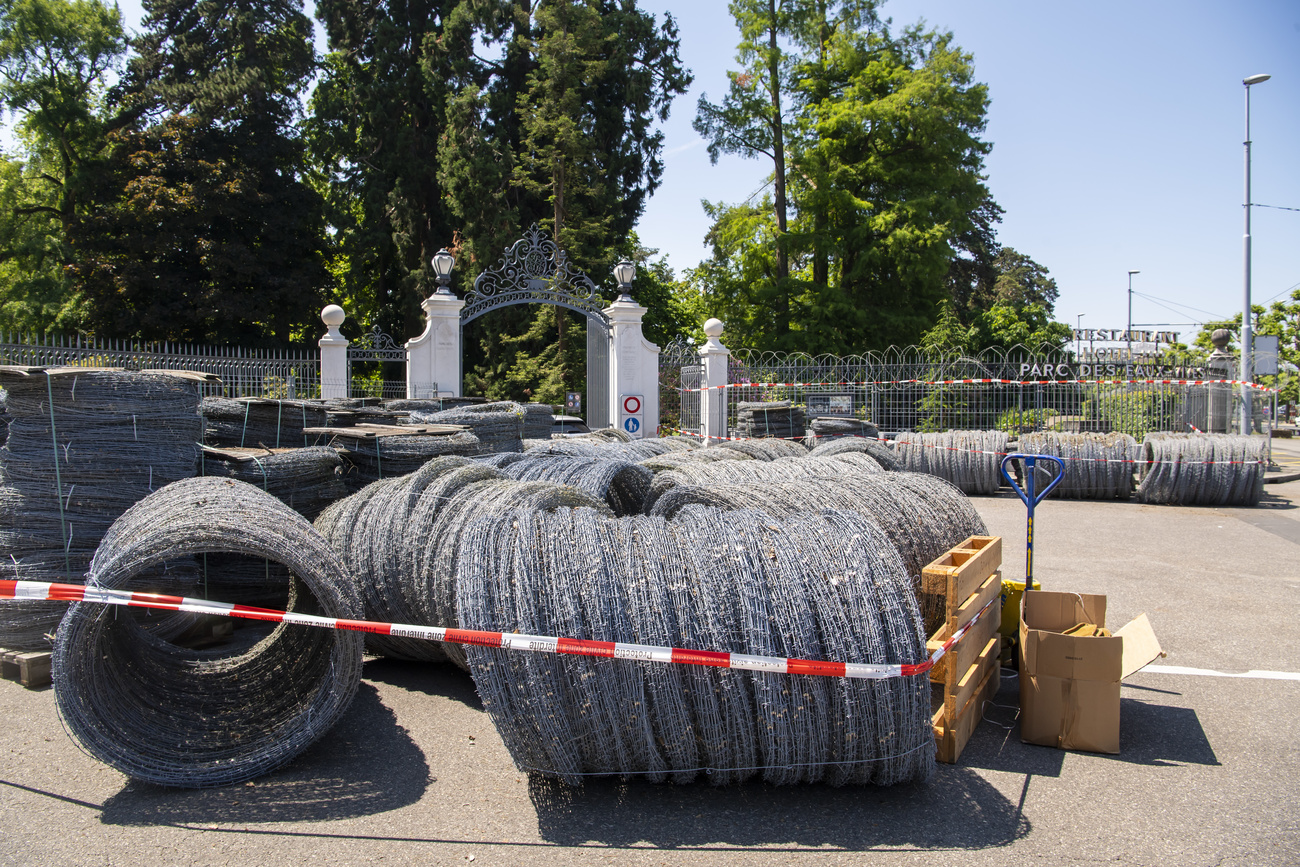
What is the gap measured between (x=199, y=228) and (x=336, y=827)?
27.6m

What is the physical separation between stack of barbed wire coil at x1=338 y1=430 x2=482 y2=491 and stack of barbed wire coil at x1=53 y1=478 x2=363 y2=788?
218 centimetres

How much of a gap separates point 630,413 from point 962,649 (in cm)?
1387

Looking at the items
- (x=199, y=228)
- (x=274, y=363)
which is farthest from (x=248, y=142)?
(x=274, y=363)

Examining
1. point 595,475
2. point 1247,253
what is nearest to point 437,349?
point 595,475

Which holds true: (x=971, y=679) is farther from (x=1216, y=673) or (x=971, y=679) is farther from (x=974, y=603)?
(x=1216, y=673)

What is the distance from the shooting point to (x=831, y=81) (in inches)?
1221

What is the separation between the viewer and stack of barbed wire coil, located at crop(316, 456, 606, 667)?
5027 millimetres

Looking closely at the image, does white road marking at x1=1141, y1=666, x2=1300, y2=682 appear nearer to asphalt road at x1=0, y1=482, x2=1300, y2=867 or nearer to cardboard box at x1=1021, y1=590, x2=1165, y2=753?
asphalt road at x1=0, y1=482, x2=1300, y2=867

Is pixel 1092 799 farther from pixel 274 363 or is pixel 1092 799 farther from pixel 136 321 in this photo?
pixel 136 321

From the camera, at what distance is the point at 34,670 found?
543 centimetres

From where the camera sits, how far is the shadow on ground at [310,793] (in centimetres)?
380

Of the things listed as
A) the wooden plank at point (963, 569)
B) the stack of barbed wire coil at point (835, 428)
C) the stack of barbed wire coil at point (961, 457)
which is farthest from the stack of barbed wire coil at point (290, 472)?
the stack of barbed wire coil at point (961, 457)

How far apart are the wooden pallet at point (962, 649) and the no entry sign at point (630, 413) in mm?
12937

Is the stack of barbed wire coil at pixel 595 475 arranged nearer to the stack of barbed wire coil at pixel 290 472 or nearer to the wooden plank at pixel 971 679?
the stack of barbed wire coil at pixel 290 472
